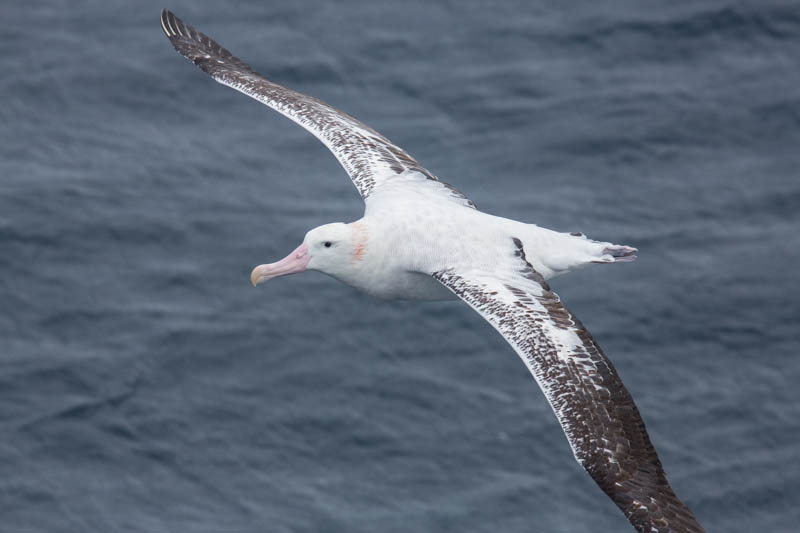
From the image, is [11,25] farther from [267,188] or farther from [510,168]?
[510,168]

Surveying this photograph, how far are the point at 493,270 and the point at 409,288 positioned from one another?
1230 millimetres

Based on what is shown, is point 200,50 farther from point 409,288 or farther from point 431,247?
point 431,247

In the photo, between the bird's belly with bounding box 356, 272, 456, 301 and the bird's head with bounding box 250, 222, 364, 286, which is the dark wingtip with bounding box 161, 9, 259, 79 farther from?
the bird's belly with bounding box 356, 272, 456, 301

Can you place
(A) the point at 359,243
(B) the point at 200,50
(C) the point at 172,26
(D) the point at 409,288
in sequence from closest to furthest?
(A) the point at 359,243, (D) the point at 409,288, (B) the point at 200,50, (C) the point at 172,26

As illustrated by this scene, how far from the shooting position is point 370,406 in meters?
23.9

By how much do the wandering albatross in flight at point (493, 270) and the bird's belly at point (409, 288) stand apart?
12mm

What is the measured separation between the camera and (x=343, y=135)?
1848 cm

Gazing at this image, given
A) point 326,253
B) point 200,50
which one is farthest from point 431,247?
point 200,50

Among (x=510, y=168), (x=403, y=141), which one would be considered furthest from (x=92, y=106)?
(x=510, y=168)

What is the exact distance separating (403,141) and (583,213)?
4072 mm

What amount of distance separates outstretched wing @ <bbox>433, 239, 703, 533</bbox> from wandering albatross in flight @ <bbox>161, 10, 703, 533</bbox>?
13 mm

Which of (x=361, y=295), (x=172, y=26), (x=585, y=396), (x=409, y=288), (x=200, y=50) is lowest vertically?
(x=585, y=396)

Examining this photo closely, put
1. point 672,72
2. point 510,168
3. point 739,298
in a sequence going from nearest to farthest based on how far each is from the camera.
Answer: point 739,298, point 510,168, point 672,72

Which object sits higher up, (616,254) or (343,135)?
(343,135)
